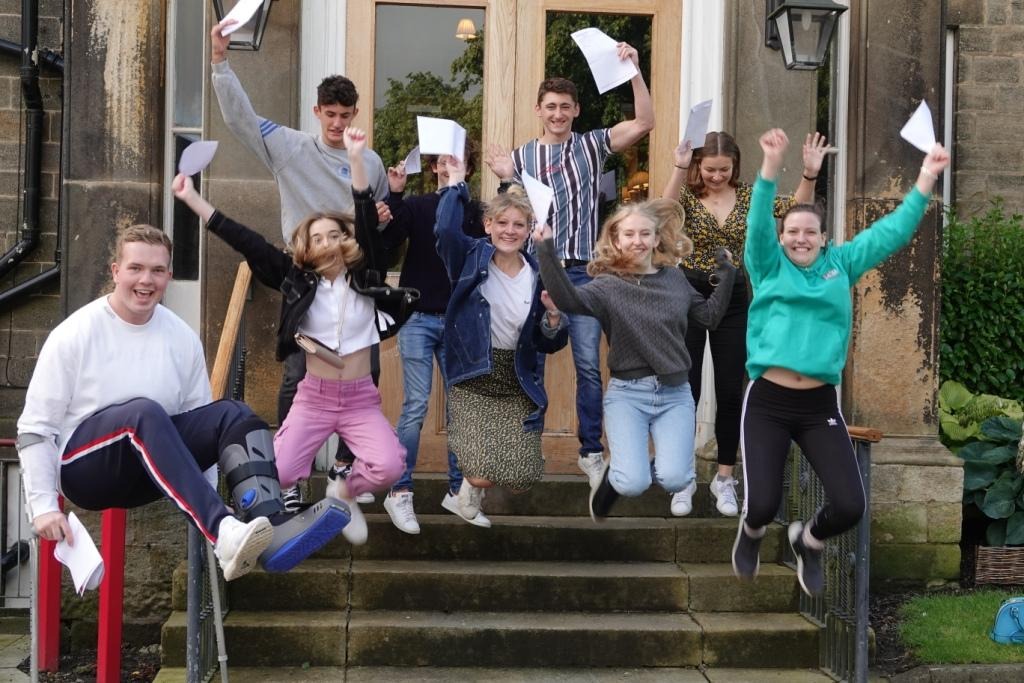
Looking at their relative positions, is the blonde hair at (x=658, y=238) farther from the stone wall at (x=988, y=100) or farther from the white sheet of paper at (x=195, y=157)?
the stone wall at (x=988, y=100)

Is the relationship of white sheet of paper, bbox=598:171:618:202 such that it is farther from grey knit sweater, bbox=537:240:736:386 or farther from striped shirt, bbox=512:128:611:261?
grey knit sweater, bbox=537:240:736:386

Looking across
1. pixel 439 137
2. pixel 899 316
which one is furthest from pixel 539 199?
pixel 899 316

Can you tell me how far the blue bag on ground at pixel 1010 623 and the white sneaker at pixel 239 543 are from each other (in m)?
3.83

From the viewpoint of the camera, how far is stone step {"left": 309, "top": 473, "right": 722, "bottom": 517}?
6711mm

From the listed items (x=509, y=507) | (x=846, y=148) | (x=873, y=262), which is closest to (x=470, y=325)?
(x=509, y=507)

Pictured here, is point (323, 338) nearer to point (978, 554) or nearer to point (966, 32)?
point (978, 554)

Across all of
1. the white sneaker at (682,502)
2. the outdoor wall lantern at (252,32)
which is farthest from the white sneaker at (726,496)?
the outdoor wall lantern at (252,32)

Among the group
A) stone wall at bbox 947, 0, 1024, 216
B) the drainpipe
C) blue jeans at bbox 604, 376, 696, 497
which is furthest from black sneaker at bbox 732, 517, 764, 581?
the drainpipe

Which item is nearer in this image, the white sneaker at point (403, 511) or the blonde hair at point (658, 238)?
the blonde hair at point (658, 238)

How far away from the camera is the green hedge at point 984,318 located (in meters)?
8.41

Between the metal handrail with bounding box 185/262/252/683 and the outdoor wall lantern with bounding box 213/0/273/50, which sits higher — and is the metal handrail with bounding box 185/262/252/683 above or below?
below

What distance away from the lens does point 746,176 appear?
24.0 ft

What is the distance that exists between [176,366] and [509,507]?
2.20 meters

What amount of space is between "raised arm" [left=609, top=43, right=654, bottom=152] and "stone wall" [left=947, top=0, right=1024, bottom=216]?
447 centimetres
